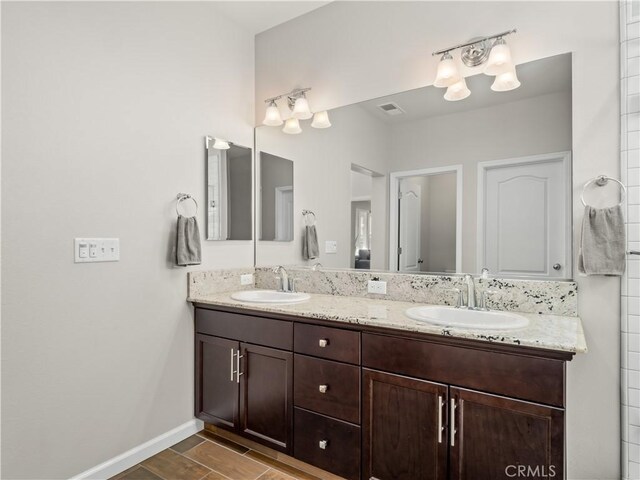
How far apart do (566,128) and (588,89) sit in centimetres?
18

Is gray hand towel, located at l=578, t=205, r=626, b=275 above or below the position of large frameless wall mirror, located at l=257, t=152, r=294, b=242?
below

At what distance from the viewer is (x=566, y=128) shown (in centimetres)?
171

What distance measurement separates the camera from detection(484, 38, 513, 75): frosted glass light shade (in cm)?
178

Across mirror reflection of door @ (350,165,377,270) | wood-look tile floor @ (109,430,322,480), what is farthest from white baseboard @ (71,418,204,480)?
mirror reflection of door @ (350,165,377,270)

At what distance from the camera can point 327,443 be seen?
69.6 inches

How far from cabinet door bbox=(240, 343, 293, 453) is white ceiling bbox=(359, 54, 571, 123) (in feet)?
5.00

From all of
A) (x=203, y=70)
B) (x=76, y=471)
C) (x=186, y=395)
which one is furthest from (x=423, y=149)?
(x=76, y=471)

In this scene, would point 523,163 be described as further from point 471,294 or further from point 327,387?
point 327,387

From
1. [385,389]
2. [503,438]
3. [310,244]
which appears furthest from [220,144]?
[503,438]

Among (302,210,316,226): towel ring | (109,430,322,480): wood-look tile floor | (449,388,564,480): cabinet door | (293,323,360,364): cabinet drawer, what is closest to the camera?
(449,388,564,480): cabinet door

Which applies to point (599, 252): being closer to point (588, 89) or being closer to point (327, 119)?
point (588, 89)

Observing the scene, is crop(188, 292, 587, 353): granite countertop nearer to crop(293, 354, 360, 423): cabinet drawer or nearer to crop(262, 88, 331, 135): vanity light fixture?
crop(293, 354, 360, 423): cabinet drawer

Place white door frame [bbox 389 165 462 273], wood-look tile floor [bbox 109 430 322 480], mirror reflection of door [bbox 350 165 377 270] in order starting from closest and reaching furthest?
wood-look tile floor [bbox 109 430 322 480]
white door frame [bbox 389 165 462 273]
mirror reflection of door [bbox 350 165 377 270]

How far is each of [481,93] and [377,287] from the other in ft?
3.93
